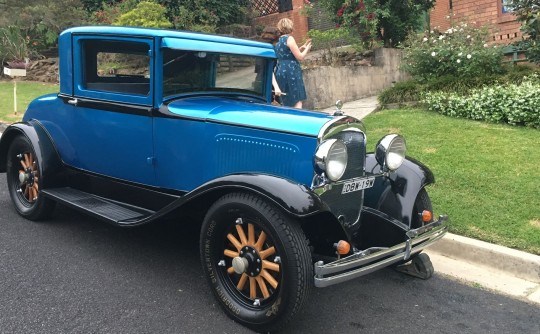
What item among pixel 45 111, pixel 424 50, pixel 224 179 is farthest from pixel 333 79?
pixel 224 179

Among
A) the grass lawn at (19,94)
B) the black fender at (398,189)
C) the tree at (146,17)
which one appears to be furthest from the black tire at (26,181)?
the tree at (146,17)

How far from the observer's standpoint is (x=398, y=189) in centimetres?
370

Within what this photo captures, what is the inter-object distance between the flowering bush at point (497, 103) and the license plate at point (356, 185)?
15.0 feet

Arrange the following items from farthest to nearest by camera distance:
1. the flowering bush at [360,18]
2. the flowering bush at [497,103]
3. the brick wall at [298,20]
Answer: the brick wall at [298,20], the flowering bush at [360,18], the flowering bush at [497,103]

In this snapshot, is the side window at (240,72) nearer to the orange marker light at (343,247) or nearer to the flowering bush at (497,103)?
the orange marker light at (343,247)

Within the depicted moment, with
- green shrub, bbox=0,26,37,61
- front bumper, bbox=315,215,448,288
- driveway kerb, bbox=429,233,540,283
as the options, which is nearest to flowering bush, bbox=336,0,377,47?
driveway kerb, bbox=429,233,540,283

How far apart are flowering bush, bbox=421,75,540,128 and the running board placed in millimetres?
5446

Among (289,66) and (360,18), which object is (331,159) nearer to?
(289,66)

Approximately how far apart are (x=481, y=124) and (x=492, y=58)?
1.93 meters

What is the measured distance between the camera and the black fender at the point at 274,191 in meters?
2.79

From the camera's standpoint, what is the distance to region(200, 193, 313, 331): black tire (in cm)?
280

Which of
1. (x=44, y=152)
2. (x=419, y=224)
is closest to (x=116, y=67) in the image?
(x=44, y=152)

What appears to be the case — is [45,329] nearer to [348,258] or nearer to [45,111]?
[348,258]

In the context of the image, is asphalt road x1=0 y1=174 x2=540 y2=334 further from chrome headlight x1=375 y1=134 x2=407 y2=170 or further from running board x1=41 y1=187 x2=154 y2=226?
chrome headlight x1=375 y1=134 x2=407 y2=170
